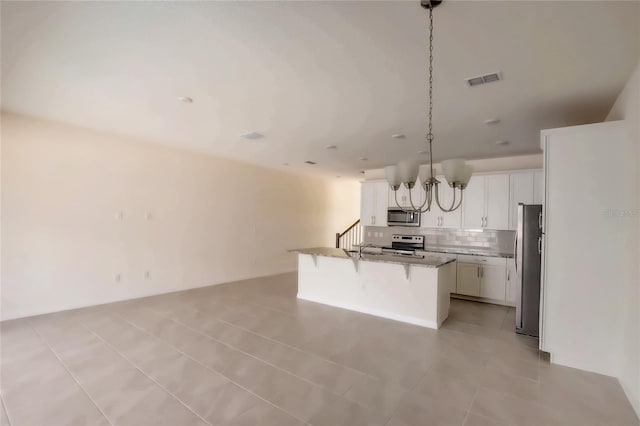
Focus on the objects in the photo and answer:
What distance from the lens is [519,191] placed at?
515 cm

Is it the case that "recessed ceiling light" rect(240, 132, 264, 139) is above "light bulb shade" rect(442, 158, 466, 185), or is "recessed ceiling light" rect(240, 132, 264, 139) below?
above

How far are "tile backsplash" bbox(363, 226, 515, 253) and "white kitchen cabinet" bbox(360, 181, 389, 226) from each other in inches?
14.4

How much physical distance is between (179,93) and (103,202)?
9.27ft

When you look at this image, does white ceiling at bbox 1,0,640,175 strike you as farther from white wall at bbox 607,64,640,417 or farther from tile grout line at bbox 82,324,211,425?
tile grout line at bbox 82,324,211,425

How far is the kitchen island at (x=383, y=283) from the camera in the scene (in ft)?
12.9

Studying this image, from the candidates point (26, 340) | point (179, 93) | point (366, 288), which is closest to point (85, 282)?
point (26, 340)

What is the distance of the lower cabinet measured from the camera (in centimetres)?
500

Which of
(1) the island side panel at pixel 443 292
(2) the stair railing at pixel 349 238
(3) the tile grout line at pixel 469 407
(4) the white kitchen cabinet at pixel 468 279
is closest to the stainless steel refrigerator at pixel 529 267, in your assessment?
(1) the island side panel at pixel 443 292

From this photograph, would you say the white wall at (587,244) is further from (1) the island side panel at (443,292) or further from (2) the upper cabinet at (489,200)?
(2) the upper cabinet at (489,200)

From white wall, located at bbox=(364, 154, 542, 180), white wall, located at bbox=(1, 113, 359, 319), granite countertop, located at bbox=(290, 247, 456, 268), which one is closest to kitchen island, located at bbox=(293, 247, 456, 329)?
granite countertop, located at bbox=(290, 247, 456, 268)

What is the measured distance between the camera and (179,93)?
3.05 metres

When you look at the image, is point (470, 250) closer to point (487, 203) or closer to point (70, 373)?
point (487, 203)

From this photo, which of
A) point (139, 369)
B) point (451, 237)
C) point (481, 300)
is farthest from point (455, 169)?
point (451, 237)

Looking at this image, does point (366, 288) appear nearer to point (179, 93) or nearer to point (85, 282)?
point (179, 93)
